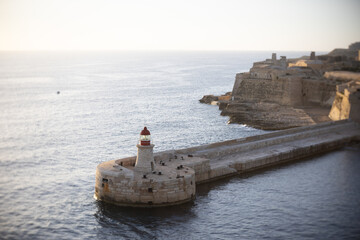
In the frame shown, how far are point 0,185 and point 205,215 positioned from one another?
1234 centimetres

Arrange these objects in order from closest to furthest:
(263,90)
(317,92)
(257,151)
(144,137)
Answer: (144,137), (257,151), (317,92), (263,90)

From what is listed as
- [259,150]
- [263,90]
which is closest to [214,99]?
[263,90]

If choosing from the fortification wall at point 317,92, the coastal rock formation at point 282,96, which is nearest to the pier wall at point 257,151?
the coastal rock formation at point 282,96

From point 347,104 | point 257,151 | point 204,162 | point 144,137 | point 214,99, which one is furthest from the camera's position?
point 214,99

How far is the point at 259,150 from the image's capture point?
Result: 2973 cm

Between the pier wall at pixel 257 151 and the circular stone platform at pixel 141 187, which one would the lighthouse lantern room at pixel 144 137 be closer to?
the circular stone platform at pixel 141 187

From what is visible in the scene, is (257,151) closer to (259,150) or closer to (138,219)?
(259,150)

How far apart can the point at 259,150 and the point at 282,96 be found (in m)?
25.7

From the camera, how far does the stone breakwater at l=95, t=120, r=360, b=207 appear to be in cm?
2036

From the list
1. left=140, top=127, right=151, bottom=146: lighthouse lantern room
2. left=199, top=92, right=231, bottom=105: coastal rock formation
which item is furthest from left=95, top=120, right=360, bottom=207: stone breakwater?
left=199, top=92, right=231, bottom=105: coastal rock formation

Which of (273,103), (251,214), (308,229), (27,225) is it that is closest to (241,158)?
(251,214)

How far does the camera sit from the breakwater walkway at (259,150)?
24688 millimetres

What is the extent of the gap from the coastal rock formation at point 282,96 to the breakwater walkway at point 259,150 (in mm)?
7262

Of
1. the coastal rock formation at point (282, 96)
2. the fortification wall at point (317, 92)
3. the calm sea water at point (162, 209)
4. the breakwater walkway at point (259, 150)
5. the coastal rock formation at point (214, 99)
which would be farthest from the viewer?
the coastal rock formation at point (214, 99)
